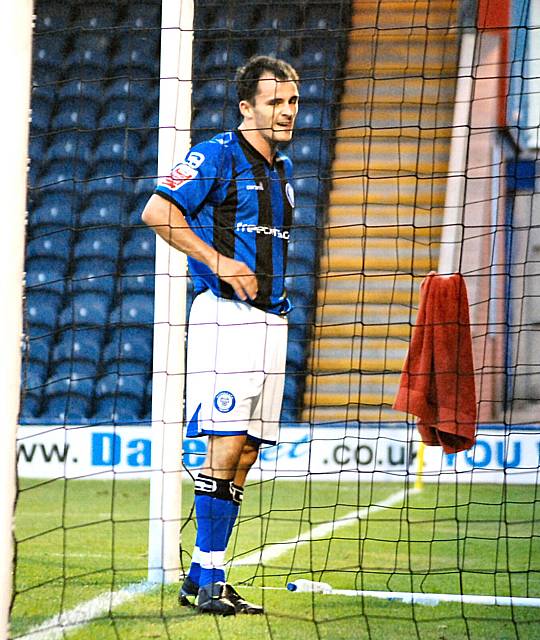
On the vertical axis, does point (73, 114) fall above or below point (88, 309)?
above

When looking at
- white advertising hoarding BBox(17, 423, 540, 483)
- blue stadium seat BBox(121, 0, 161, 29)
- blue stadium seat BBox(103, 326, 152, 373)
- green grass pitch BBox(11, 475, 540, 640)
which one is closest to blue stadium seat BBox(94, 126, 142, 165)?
blue stadium seat BBox(121, 0, 161, 29)

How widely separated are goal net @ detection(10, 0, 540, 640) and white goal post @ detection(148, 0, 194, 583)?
13.8 inches

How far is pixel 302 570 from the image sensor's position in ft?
13.6

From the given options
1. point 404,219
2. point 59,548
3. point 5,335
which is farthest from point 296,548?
point 404,219

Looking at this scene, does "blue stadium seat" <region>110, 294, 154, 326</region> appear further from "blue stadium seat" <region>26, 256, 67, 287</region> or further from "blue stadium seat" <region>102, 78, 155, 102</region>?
"blue stadium seat" <region>102, 78, 155, 102</region>

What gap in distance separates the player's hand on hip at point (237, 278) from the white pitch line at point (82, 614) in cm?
103

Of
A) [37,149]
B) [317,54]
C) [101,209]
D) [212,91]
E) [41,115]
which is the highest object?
[317,54]

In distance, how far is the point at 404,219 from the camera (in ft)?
29.2

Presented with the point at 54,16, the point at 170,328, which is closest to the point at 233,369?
the point at 170,328

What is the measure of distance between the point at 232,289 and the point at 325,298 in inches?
95.4

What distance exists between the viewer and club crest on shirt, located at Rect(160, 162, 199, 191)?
137 inches

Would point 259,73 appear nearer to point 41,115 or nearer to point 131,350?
point 131,350

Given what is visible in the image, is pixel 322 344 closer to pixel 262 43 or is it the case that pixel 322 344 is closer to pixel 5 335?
pixel 262 43

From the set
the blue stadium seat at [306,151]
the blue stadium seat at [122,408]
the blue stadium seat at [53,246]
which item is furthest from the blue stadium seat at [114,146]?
the blue stadium seat at [122,408]
